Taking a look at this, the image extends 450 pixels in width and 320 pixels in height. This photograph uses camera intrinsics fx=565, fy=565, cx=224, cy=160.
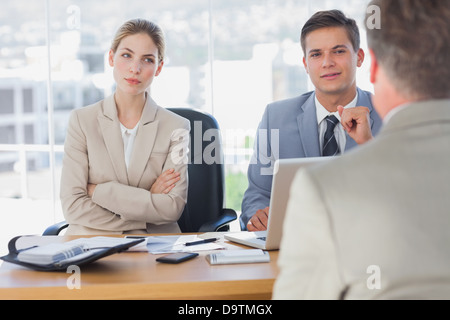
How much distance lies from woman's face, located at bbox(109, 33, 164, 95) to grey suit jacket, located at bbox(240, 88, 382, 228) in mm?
624

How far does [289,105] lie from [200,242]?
41.4 inches

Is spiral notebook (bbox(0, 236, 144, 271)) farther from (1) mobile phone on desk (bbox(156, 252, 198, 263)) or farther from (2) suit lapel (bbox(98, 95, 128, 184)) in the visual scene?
(2) suit lapel (bbox(98, 95, 128, 184))

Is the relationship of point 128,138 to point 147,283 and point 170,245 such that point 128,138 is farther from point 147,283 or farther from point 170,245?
point 147,283

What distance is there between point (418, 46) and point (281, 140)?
1807 mm

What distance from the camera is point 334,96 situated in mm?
2697

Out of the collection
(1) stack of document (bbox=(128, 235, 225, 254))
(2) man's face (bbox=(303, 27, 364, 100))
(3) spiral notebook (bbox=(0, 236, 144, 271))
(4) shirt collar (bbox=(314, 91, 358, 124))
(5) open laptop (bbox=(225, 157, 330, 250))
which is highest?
Answer: (2) man's face (bbox=(303, 27, 364, 100))

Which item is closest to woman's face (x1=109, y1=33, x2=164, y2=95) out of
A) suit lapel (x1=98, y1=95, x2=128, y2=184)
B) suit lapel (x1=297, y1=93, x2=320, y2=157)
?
suit lapel (x1=98, y1=95, x2=128, y2=184)

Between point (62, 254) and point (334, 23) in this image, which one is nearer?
point (62, 254)

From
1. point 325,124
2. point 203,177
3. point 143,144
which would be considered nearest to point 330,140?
point 325,124

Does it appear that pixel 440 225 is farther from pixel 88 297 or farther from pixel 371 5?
pixel 88 297

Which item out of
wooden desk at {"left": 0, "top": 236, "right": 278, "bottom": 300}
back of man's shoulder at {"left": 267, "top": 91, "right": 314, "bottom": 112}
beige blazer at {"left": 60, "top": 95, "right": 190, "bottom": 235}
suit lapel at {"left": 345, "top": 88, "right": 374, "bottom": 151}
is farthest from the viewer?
back of man's shoulder at {"left": 267, "top": 91, "right": 314, "bottom": 112}

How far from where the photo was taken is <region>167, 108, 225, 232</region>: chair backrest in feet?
9.46

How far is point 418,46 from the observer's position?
0.98 meters

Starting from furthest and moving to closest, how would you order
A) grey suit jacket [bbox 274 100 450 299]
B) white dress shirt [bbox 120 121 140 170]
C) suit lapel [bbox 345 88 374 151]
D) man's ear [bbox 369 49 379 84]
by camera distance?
white dress shirt [bbox 120 121 140 170] → suit lapel [bbox 345 88 374 151] → man's ear [bbox 369 49 379 84] → grey suit jacket [bbox 274 100 450 299]
